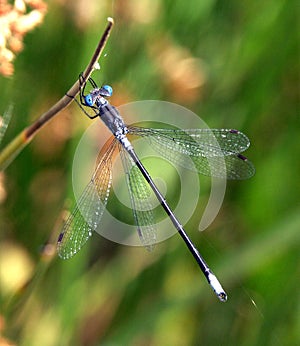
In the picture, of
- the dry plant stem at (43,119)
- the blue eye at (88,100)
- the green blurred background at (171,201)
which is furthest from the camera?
the green blurred background at (171,201)

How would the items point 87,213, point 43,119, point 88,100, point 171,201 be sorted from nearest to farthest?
point 43,119 < point 88,100 < point 87,213 < point 171,201

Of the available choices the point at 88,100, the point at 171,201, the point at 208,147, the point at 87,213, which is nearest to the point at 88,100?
the point at 88,100

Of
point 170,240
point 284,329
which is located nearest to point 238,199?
point 170,240

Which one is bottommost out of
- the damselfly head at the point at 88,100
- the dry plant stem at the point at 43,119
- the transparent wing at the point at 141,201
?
the transparent wing at the point at 141,201

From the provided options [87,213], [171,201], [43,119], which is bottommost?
[171,201]

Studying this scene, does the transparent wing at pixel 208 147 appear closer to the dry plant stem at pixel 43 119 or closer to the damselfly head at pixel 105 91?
the damselfly head at pixel 105 91

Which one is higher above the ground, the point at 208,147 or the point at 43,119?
the point at 43,119

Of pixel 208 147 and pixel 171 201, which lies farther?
pixel 171 201

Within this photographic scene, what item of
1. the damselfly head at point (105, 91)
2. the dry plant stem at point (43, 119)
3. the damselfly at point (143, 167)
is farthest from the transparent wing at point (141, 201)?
the dry plant stem at point (43, 119)

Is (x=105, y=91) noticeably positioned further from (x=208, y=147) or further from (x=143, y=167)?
(x=208, y=147)
